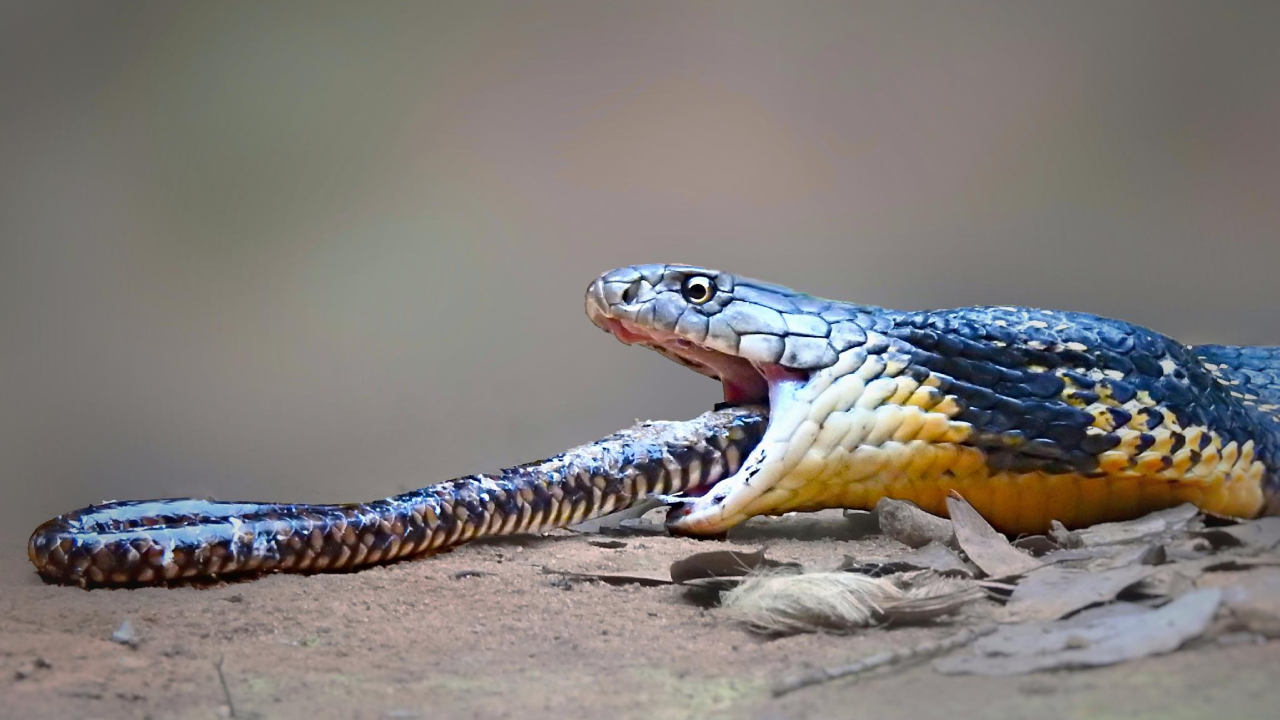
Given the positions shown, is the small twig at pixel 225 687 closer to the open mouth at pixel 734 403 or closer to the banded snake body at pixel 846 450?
the banded snake body at pixel 846 450

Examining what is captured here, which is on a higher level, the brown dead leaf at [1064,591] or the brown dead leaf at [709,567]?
the brown dead leaf at [1064,591]

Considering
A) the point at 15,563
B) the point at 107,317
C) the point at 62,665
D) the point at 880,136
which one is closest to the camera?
the point at 62,665

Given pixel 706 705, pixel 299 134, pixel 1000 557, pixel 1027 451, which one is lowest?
pixel 706 705

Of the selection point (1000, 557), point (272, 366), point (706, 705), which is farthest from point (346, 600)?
point (272, 366)

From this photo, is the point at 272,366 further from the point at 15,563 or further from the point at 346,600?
the point at 346,600

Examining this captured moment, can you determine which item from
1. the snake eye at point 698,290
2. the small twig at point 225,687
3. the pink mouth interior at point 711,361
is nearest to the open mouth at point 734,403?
the pink mouth interior at point 711,361

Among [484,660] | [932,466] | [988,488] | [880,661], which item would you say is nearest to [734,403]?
[932,466]

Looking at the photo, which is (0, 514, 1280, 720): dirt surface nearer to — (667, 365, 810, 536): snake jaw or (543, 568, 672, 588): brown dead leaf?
(543, 568, 672, 588): brown dead leaf
